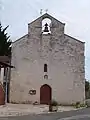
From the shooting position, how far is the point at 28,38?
39.7 m

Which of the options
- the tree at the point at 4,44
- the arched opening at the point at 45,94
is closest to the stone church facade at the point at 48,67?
the arched opening at the point at 45,94

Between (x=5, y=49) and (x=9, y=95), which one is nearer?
(x=9, y=95)

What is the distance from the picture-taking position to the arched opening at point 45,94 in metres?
38.9

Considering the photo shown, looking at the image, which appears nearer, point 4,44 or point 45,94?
point 45,94

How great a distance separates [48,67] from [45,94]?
3.36 meters

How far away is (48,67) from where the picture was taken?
38.9 m

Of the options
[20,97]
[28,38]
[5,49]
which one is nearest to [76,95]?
[20,97]

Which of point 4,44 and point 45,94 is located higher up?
point 4,44

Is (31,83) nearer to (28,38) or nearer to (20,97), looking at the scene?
(20,97)

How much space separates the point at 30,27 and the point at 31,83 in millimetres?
7053

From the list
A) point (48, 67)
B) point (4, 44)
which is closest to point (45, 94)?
point (48, 67)

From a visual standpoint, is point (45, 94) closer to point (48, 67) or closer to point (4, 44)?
point (48, 67)

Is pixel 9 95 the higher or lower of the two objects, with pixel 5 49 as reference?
lower

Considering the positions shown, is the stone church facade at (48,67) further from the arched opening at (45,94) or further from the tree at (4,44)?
the tree at (4,44)
